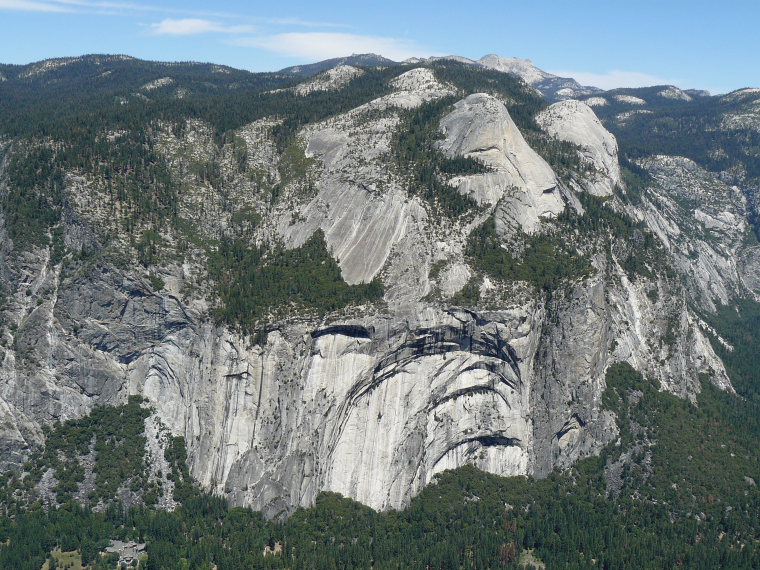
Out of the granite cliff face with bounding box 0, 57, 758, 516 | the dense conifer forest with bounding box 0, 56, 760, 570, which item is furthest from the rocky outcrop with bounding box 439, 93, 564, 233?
the dense conifer forest with bounding box 0, 56, 760, 570

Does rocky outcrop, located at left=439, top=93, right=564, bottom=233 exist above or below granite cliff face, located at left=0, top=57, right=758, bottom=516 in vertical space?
above

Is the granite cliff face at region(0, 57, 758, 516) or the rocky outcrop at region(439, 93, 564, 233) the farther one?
the rocky outcrop at region(439, 93, 564, 233)

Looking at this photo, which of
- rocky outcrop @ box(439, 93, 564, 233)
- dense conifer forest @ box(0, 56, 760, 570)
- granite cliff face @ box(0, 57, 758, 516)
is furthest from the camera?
rocky outcrop @ box(439, 93, 564, 233)

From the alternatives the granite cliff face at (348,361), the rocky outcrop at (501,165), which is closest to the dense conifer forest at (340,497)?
the granite cliff face at (348,361)

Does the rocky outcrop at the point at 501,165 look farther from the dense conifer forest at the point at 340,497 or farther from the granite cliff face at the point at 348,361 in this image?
the dense conifer forest at the point at 340,497

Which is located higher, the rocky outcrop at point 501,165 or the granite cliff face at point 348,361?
the rocky outcrop at point 501,165

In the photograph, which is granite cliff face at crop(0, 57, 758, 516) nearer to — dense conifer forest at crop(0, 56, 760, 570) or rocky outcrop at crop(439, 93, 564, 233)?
rocky outcrop at crop(439, 93, 564, 233)

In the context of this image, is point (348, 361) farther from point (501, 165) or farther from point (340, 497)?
point (501, 165)

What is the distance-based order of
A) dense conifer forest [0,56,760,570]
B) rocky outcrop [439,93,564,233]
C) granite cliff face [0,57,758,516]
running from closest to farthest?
dense conifer forest [0,56,760,570]
granite cliff face [0,57,758,516]
rocky outcrop [439,93,564,233]

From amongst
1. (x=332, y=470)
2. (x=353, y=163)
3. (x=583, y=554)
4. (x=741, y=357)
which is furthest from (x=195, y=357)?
(x=741, y=357)

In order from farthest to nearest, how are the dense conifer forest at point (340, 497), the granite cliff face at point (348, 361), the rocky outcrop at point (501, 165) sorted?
1. the rocky outcrop at point (501, 165)
2. the granite cliff face at point (348, 361)
3. the dense conifer forest at point (340, 497)

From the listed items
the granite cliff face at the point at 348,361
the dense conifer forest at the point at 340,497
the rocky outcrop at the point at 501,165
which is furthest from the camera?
the rocky outcrop at the point at 501,165
